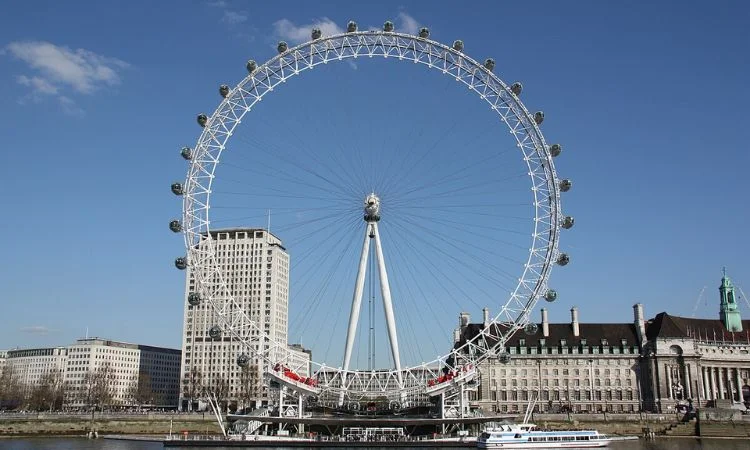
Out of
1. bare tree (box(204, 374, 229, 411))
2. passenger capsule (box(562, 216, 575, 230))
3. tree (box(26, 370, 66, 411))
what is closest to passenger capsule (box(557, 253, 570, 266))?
passenger capsule (box(562, 216, 575, 230))

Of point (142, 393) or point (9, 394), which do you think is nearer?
point (142, 393)

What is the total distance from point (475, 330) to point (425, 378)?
46.3m

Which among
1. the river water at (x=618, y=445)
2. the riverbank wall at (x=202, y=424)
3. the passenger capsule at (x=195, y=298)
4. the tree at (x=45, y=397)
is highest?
the passenger capsule at (x=195, y=298)

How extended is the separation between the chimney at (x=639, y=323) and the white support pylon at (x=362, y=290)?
211 ft

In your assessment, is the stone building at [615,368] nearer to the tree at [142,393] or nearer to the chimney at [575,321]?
the chimney at [575,321]

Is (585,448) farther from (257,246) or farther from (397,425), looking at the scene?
(257,246)

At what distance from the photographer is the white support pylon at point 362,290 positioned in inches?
3136

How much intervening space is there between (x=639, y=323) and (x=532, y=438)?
185 feet

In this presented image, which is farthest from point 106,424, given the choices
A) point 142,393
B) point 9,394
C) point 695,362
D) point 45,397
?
point 695,362

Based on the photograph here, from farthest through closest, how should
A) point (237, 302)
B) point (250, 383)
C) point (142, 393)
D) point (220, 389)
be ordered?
point (237, 302)
point (142, 393)
point (220, 389)
point (250, 383)

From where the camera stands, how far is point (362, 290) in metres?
80.1

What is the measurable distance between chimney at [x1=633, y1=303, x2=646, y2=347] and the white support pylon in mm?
64420

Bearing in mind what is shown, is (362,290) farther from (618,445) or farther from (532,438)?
(618,445)

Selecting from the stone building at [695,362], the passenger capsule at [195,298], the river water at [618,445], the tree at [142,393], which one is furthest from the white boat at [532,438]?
the tree at [142,393]
